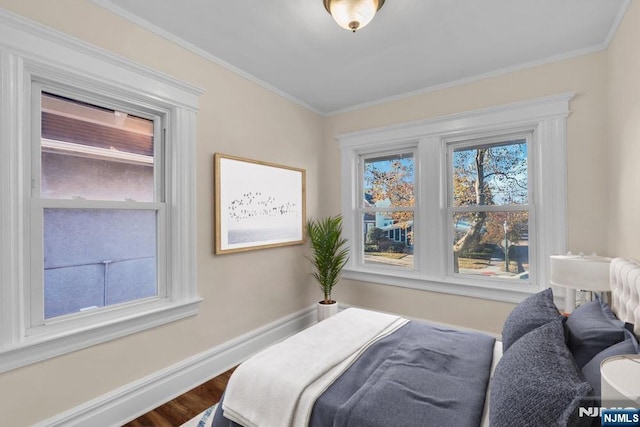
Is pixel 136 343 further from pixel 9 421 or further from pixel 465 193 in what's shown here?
pixel 465 193

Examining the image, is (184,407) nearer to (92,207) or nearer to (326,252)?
(92,207)

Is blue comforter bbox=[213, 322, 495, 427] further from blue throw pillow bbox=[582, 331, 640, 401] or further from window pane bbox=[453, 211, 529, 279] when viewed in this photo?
window pane bbox=[453, 211, 529, 279]

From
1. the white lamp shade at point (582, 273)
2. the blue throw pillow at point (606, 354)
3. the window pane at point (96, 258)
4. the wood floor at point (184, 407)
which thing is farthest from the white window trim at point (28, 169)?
the white lamp shade at point (582, 273)

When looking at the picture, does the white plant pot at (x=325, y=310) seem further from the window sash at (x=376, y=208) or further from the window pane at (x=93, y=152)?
the window pane at (x=93, y=152)

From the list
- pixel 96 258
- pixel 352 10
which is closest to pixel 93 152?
pixel 96 258

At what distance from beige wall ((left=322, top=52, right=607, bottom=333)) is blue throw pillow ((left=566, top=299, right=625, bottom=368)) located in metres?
1.24

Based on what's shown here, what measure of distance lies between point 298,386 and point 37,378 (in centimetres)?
145

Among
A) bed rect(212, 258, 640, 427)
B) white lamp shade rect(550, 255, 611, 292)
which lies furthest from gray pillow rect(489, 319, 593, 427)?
white lamp shade rect(550, 255, 611, 292)

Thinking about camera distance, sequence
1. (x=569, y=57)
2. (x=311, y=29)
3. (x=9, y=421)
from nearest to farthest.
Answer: (x=9, y=421) < (x=311, y=29) < (x=569, y=57)

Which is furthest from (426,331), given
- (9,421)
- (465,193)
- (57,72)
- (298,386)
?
(57,72)

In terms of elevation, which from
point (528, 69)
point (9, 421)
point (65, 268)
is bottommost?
point (9, 421)

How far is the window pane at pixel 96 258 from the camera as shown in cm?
179

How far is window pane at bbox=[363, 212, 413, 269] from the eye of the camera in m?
3.44

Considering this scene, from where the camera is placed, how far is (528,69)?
8.73 ft
